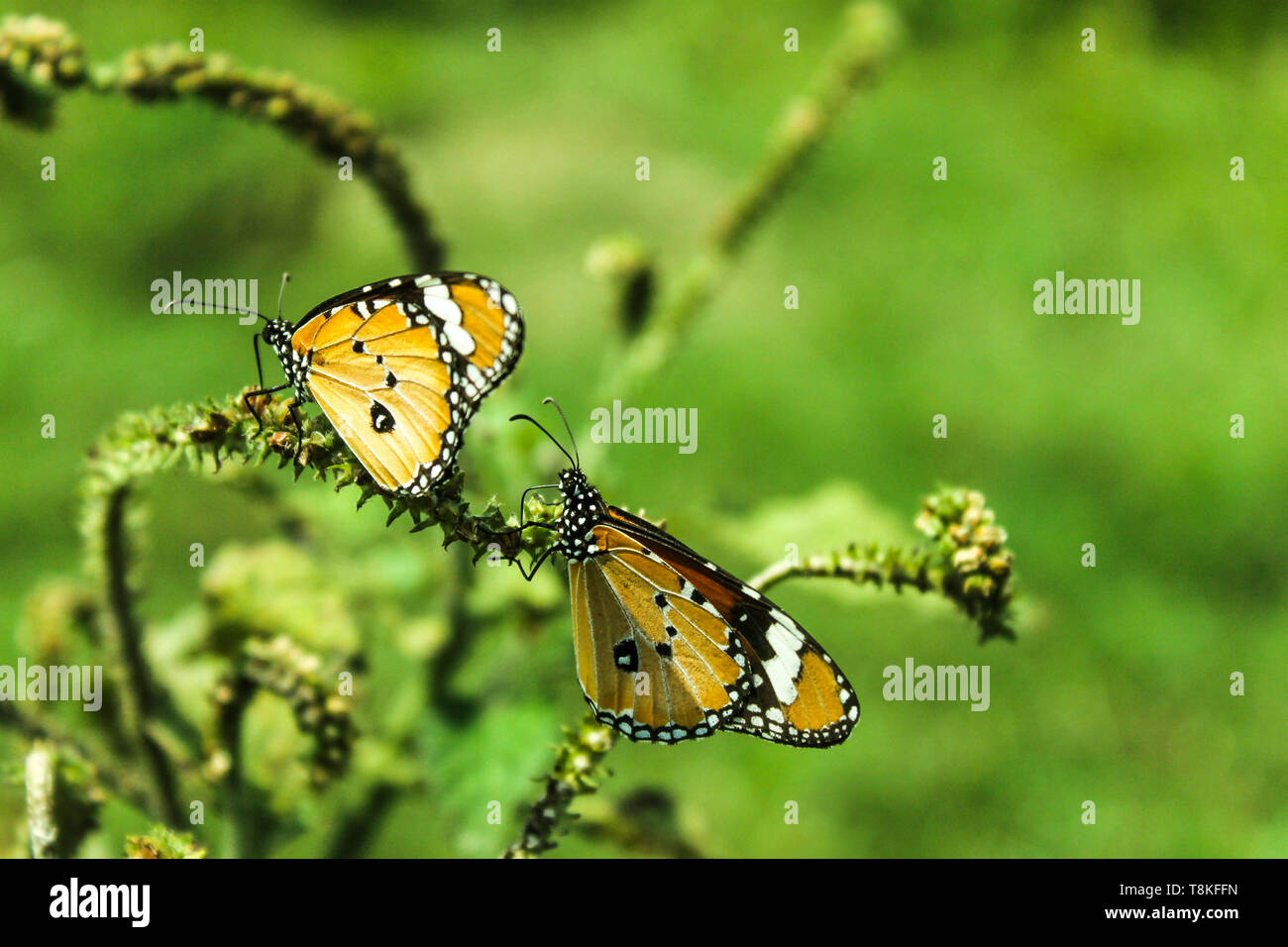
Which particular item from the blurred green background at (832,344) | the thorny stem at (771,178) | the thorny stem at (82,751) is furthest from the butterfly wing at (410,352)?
the thorny stem at (82,751)

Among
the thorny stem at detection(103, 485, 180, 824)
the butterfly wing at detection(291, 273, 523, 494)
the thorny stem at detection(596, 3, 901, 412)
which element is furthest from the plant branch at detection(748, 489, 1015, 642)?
the thorny stem at detection(103, 485, 180, 824)

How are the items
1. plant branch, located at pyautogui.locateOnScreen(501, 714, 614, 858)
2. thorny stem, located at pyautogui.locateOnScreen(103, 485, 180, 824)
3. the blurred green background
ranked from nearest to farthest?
plant branch, located at pyautogui.locateOnScreen(501, 714, 614, 858)
thorny stem, located at pyautogui.locateOnScreen(103, 485, 180, 824)
the blurred green background

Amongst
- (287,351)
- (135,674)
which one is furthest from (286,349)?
(135,674)

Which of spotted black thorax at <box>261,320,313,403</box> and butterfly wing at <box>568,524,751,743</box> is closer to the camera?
butterfly wing at <box>568,524,751,743</box>

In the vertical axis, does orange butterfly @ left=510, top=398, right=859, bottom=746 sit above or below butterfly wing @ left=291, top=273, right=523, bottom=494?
below

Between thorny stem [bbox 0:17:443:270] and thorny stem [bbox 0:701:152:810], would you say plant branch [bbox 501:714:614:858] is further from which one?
thorny stem [bbox 0:17:443:270]

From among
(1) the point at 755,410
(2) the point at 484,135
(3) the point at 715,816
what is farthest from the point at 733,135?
(3) the point at 715,816

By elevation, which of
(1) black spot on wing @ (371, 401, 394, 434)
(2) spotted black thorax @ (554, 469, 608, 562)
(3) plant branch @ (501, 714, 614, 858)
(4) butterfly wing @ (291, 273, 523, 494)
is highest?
(4) butterfly wing @ (291, 273, 523, 494)

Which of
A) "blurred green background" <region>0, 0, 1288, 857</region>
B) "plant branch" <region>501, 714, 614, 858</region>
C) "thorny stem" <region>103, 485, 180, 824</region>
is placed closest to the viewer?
"plant branch" <region>501, 714, 614, 858</region>
